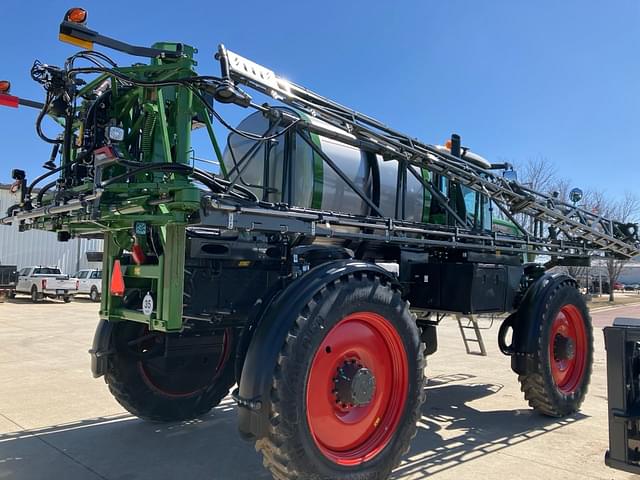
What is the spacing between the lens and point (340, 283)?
13.0 ft

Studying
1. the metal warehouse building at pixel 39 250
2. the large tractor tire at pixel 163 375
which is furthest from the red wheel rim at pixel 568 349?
the metal warehouse building at pixel 39 250

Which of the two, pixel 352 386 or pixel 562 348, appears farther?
pixel 562 348

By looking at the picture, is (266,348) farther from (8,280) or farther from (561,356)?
(8,280)

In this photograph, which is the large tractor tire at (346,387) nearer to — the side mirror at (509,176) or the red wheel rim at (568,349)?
the side mirror at (509,176)

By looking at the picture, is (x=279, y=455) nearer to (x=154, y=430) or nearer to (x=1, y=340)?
(x=154, y=430)

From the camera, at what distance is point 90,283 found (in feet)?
90.7

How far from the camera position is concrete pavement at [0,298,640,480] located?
4.54 metres

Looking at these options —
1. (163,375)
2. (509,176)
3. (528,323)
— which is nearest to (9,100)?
(163,375)

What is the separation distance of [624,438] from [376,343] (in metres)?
1.78

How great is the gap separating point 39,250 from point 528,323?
31974 millimetres

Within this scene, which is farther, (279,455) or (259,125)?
(259,125)

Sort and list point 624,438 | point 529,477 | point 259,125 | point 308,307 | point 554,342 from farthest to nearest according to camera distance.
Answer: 1. point 554,342
2. point 259,125
3. point 529,477
4. point 308,307
5. point 624,438

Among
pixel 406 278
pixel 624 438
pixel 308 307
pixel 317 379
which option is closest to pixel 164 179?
pixel 308 307

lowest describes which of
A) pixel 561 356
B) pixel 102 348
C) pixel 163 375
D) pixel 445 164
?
pixel 163 375
